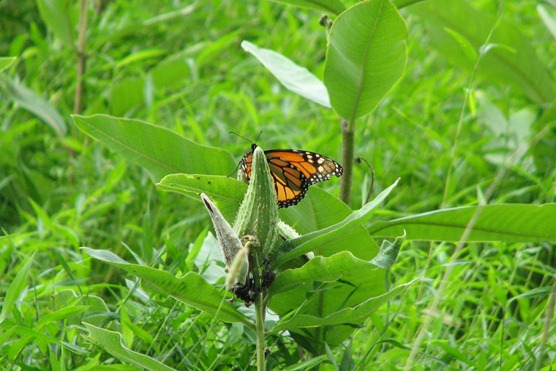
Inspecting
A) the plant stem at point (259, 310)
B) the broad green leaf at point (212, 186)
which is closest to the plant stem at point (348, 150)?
the broad green leaf at point (212, 186)

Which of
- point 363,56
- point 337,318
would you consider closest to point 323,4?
point 363,56

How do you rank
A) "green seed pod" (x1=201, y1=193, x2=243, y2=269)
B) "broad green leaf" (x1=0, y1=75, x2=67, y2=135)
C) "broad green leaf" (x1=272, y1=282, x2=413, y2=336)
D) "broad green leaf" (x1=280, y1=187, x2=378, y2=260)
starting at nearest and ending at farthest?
"green seed pod" (x1=201, y1=193, x2=243, y2=269) < "broad green leaf" (x1=272, y1=282, x2=413, y2=336) < "broad green leaf" (x1=280, y1=187, x2=378, y2=260) < "broad green leaf" (x1=0, y1=75, x2=67, y2=135)

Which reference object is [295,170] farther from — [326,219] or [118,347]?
[118,347]

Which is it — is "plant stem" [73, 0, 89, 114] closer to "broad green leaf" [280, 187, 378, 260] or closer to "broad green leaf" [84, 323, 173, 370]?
"broad green leaf" [280, 187, 378, 260]

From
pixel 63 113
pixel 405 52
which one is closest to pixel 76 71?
pixel 63 113

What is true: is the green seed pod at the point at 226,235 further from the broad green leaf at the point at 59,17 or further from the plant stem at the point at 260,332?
the broad green leaf at the point at 59,17

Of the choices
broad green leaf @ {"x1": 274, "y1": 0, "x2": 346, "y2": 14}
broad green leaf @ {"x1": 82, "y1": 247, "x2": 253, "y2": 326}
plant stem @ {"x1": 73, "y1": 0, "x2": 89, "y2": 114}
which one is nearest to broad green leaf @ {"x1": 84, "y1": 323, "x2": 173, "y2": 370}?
broad green leaf @ {"x1": 82, "y1": 247, "x2": 253, "y2": 326}

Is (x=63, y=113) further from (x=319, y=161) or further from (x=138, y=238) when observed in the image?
(x=319, y=161)
